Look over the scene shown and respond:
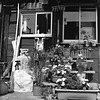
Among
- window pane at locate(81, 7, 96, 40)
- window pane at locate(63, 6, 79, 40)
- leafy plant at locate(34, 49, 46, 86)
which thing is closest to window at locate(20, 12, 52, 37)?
window pane at locate(63, 6, 79, 40)

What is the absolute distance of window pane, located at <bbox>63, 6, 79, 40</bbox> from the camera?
7109mm

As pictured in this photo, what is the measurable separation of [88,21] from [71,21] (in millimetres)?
613

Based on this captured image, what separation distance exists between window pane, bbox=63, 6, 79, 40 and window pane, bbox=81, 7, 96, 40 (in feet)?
0.71

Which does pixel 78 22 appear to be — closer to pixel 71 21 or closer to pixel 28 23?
pixel 71 21

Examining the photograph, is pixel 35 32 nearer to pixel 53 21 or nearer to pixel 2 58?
pixel 53 21

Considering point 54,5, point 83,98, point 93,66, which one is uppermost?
point 54,5

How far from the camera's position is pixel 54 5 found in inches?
289

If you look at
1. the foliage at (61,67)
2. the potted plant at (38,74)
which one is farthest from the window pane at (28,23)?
the potted plant at (38,74)

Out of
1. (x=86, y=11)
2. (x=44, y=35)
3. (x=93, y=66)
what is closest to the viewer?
(x=93, y=66)

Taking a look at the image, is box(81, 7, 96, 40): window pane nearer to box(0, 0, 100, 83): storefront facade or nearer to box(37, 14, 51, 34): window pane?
box(0, 0, 100, 83): storefront facade

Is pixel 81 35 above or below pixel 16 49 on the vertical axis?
above

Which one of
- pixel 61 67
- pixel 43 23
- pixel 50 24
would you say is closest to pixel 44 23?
pixel 43 23

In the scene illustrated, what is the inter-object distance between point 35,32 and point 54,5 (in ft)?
4.24

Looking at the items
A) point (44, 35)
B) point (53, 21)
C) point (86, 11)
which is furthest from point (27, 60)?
point (86, 11)
